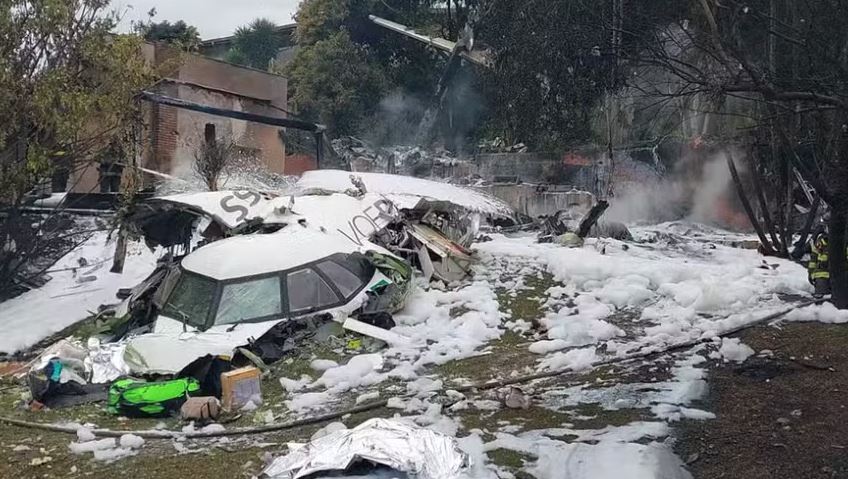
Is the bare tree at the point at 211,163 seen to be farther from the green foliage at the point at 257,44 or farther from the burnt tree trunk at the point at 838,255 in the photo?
the green foliage at the point at 257,44

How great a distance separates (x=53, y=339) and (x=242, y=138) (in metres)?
13.0

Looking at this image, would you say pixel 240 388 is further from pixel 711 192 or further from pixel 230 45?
pixel 230 45

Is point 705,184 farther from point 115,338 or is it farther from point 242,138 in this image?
point 115,338

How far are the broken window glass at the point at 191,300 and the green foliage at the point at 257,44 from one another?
30087mm

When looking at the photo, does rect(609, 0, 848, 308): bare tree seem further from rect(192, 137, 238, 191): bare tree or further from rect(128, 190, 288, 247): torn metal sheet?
rect(192, 137, 238, 191): bare tree

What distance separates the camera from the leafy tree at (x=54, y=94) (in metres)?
9.27

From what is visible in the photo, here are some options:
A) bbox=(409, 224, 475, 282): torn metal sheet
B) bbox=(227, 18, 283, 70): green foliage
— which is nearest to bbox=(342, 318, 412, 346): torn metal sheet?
bbox=(409, 224, 475, 282): torn metal sheet

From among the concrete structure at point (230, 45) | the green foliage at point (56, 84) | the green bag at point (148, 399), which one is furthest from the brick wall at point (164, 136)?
the concrete structure at point (230, 45)

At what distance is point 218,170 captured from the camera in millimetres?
15055

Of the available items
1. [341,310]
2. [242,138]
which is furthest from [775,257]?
[242,138]

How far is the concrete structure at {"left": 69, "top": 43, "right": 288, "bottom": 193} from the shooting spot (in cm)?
1834

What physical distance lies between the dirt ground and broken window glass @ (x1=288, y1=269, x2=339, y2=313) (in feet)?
14.3

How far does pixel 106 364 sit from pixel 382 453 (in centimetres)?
423

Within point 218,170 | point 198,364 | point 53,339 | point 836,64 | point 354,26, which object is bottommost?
point 53,339
